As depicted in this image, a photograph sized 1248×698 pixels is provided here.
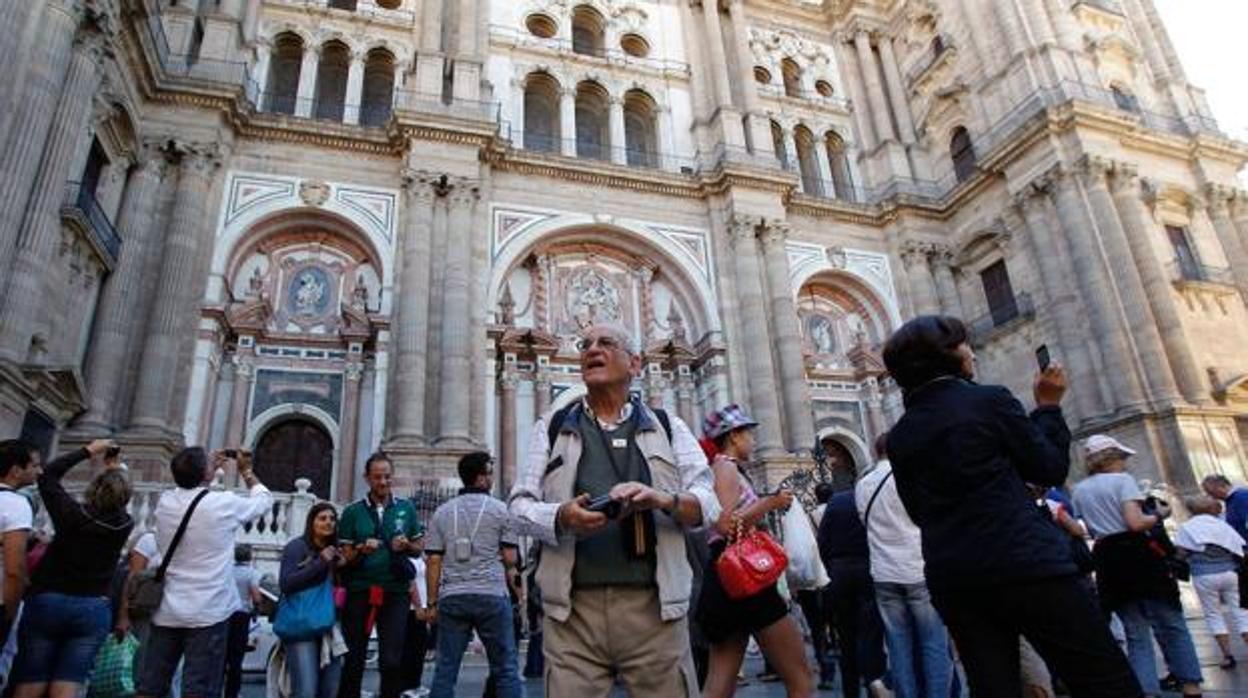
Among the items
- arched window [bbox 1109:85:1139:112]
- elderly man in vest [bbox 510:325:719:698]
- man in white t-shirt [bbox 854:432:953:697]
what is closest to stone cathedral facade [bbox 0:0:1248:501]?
arched window [bbox 1109:85:1139:112]

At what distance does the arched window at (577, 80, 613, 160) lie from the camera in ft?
66.3

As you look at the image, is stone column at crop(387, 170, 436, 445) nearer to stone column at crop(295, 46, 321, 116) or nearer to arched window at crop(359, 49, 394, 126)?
arched window at crop(359, 49, 394, 126)

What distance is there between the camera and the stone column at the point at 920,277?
65.8ft

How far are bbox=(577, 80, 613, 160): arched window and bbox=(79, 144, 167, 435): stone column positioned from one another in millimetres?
10070

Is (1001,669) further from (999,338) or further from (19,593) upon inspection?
(999,338)

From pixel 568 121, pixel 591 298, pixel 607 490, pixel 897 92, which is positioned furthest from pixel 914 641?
pixel 897 92

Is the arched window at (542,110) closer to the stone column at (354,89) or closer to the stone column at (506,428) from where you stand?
the stone column at (354,89)

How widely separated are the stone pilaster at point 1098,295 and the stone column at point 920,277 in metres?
3.53

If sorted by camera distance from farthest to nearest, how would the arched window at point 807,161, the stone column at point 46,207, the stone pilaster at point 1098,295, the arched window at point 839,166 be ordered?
1. the arched window at point 839,166
2. the arched window at point 807,161
3. the stone pilaster at point 1098,295
4. the stone column at point 46,207

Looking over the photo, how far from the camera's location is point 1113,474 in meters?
4.72

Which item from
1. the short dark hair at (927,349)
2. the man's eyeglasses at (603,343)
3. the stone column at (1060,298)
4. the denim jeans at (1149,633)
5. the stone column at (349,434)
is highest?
the stone column at (1060,298)

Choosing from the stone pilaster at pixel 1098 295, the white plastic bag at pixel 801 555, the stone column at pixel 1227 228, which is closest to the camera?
the white plastic bag at pixel 801 555

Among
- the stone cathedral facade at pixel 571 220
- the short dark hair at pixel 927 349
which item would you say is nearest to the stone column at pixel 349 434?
the stone cathedral facade at pixel 571 220

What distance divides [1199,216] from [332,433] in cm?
2169
